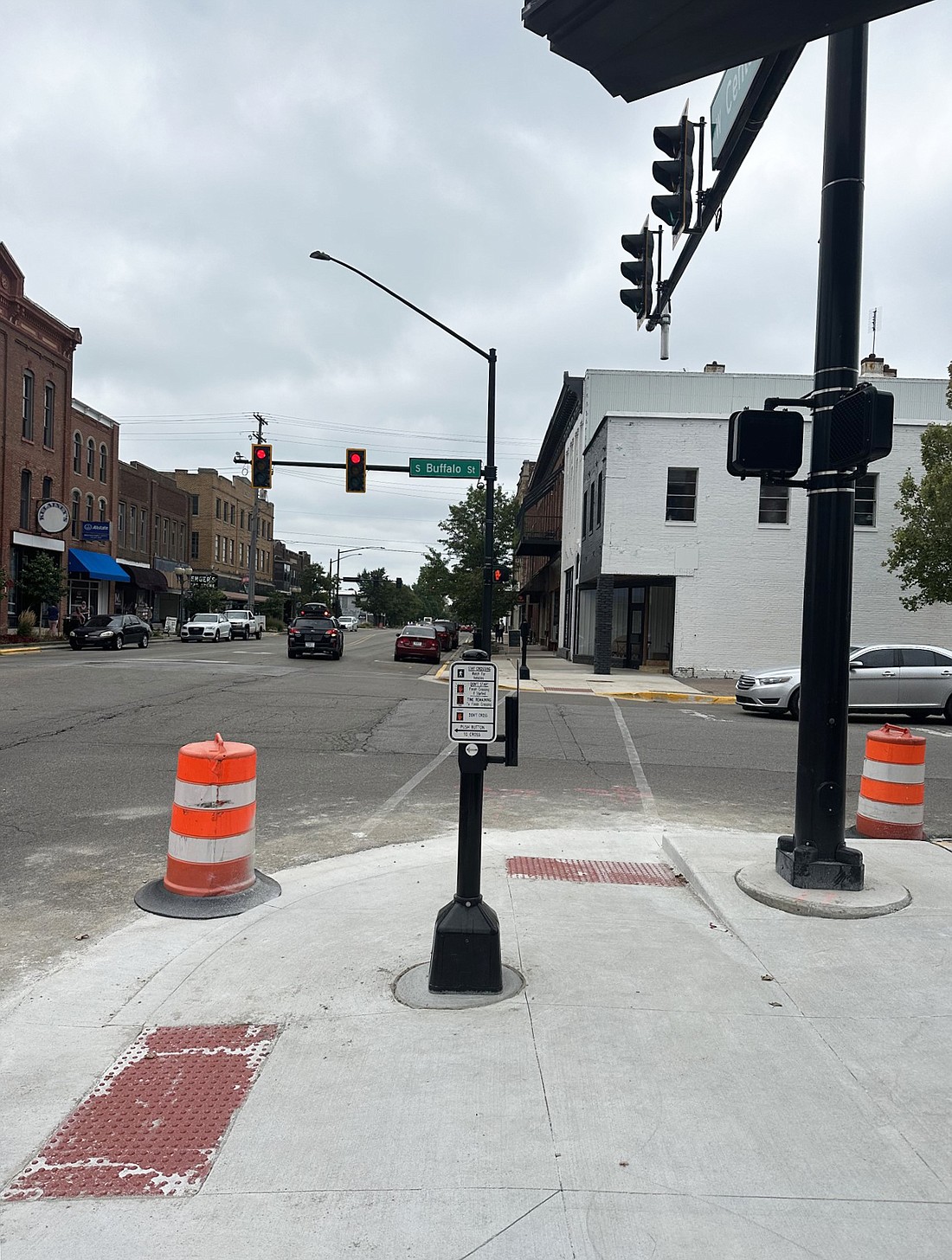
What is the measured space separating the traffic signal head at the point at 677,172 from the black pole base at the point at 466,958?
225 inches

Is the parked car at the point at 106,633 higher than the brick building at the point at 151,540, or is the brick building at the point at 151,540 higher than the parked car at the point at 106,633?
the brick building at the point at 151,540

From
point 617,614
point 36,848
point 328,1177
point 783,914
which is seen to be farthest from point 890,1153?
point 617,614

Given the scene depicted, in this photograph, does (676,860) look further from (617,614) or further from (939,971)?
(617,614)

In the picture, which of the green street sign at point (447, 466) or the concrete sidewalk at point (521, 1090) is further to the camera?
the green street sign at point (447, 466)

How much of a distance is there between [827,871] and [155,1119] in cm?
392

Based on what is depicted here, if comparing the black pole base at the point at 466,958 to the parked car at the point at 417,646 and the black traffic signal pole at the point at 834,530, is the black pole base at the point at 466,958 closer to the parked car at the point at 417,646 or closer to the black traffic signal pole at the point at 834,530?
the black traffic signal pole at the point at 834,530

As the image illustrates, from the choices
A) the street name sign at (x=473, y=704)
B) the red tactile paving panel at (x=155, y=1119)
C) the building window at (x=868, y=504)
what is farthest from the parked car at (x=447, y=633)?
the red tactile paving panel at (x=155, y=1119)

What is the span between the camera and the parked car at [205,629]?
43.2 meters

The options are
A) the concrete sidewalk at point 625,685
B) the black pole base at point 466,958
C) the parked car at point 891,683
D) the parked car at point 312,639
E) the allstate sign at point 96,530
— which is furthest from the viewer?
the allstate sign at point 96,530

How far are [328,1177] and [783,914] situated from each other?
317 cm

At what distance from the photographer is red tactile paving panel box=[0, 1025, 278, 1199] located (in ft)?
9.16

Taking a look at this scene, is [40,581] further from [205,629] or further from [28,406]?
[205,629]

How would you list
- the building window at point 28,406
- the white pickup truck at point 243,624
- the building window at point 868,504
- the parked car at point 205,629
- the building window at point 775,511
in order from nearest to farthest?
the building window at point 868,504 < the building window at point 775,511 < the building window at point 28,406 < the parked car at point 205,629 < the white pickup truck at point 243,624

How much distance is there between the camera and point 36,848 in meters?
6.61
